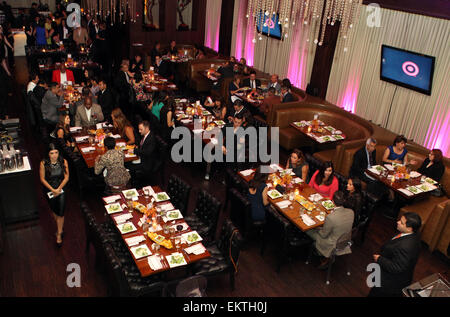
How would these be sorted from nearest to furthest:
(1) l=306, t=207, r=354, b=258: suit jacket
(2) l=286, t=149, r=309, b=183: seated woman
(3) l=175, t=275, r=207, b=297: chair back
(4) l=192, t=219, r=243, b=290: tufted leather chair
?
(3) l=175, t=275, r=207, b=297: chair back → (4) l=192, t=219, r=243, b=290: tufted leather chair → (1) l=306, t=207, r=354, b=258: suit jacket → (2) l=286, t=149, r=309, b=183: seated woman

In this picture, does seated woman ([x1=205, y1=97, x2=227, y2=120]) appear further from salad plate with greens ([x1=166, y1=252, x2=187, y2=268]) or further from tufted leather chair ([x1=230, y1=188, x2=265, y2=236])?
salad plate with greens ([x1=166, y1=252, x2=187, y2=268])

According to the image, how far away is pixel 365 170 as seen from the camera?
732 centimetres

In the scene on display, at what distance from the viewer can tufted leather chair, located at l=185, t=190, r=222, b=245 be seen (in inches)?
219

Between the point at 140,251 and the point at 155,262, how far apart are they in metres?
0.26

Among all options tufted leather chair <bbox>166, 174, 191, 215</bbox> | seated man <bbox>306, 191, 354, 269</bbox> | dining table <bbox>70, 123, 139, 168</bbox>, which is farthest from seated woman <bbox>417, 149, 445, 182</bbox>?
dining table <bbox>70, 123, 139, 168</bbox>

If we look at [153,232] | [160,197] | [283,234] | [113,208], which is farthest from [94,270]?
[283,234]

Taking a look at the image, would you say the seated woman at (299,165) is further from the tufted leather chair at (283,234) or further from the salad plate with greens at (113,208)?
the salad plate with greens at (113,208)

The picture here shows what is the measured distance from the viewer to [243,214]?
18.6 feet

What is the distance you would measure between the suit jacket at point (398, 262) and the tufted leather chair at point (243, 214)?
5.95ft

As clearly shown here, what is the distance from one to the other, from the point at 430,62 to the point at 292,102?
3134 millimetres

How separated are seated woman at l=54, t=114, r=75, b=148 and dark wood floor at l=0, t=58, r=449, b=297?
1261 millimetres

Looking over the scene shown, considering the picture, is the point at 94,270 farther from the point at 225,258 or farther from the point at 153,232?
the point at 225,258

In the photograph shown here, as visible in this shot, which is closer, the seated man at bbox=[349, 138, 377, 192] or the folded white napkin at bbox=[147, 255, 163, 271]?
the folded white napkin at bbox=[147, 255, 163, 271]
